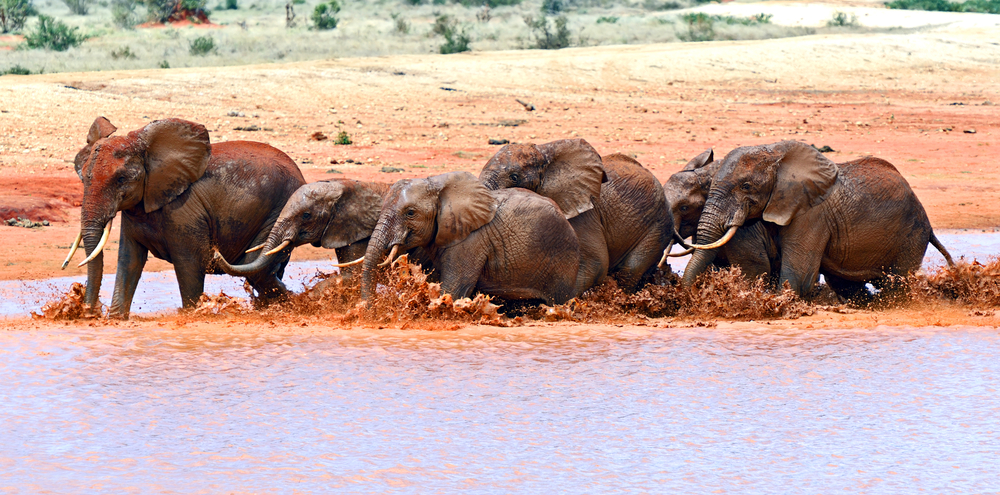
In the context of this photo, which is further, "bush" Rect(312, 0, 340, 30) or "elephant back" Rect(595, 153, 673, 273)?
"bush" Rect(312, 0, 340, 30)

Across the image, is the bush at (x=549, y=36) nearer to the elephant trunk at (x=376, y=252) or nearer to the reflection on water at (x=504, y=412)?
the elephant trunk at (x=376, y=252)

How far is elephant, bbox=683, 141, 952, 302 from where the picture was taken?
29.7 ft

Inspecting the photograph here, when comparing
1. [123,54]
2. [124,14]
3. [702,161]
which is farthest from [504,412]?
[124,14]

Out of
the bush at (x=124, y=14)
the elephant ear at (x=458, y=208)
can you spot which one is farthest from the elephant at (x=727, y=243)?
the bush at (x=124, y=14)

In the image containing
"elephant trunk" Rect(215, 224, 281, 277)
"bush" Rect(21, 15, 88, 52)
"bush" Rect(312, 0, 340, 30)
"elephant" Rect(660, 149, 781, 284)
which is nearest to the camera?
"elephant trunk" Rect(215, 224, 281, 277)

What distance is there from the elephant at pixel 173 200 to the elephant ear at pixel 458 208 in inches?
51.9

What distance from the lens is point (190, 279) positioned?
28.9 ft

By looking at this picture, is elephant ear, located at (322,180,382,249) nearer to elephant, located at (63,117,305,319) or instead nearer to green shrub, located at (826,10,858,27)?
elephant, located at (63,117,305,319)

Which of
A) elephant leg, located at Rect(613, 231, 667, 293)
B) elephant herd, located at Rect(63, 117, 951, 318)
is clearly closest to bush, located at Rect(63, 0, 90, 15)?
elephant herd, located at Rect(63, 117, 951, 318)

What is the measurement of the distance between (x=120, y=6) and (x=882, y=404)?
40.3 metres

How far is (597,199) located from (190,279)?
2917 millimetres

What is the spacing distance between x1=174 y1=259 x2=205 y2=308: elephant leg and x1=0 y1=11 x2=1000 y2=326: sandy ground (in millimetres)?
2947

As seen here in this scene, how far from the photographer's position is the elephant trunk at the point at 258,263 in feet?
28.1

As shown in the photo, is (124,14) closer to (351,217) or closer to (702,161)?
(702,161)
